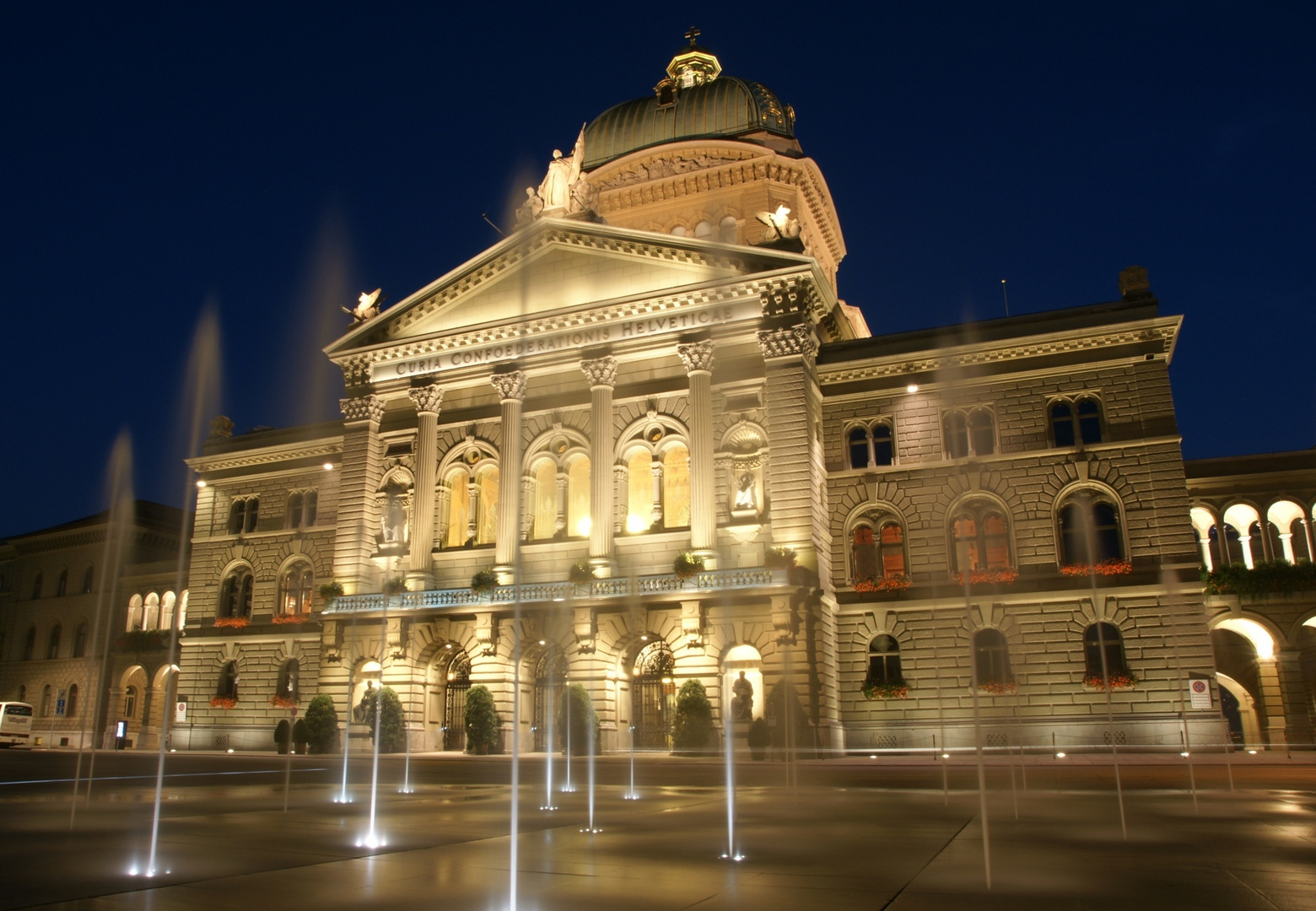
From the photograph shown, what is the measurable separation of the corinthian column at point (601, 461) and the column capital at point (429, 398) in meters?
6.94

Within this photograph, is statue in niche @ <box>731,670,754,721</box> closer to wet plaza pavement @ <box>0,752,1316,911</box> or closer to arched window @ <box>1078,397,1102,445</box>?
wet plaza pavement @ <box>0,752,1316,911</box>

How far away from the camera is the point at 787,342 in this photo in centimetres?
3703

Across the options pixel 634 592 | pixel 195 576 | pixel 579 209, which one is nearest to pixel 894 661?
pixel 634 592

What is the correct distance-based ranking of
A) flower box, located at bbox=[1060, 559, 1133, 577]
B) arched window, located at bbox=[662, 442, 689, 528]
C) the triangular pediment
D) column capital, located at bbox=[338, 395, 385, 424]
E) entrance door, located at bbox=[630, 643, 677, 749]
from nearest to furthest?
flower box, located at bbox=[1060, 559, 1133, 577], entrance door, located at bbox=[630, 643, 677, 749], the triangular pediment, arched window, located at bbox=[662, 442, 689, 528], column capital, located at bbox=[338, 395, 385, 424]

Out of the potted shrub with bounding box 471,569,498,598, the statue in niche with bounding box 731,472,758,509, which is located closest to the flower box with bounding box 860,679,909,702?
the statue in niche with bounding box 731,472,758,509

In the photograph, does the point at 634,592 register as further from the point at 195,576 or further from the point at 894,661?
the point at 195,576

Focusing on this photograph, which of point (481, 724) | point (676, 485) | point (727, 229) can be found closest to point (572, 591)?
point (481, 724)

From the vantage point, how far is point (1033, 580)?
36031 millimetres

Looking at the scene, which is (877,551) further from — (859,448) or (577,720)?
(577,720)

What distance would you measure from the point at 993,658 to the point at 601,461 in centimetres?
1604

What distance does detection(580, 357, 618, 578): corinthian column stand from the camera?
3753cm

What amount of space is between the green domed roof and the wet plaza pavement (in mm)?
40792

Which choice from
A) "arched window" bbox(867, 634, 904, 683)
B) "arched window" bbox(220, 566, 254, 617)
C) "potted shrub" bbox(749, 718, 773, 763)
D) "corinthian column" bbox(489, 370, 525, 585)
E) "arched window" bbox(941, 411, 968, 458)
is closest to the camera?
"potted shrub" bbox(749, 718, 773, 763)

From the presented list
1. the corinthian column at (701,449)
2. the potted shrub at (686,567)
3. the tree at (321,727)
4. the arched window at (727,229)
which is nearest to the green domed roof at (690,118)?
the arched window at (727,229)
